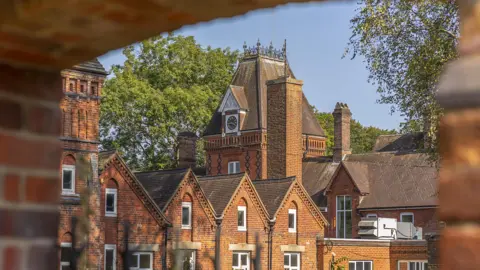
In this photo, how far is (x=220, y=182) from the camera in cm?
A: 3959

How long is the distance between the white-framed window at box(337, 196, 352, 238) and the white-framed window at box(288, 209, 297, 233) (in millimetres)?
9290

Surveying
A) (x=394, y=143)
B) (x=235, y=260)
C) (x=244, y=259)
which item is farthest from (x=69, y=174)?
(x=394, y=143)

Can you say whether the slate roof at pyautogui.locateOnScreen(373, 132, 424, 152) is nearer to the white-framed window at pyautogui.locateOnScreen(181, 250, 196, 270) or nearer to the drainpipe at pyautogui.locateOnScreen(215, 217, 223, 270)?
the drainpipe at pyautogui.locateOnScreen(215, 217, 223, 270)

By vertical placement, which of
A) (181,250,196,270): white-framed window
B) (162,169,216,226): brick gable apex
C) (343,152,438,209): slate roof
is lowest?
(181,250,196,270): white-framed window

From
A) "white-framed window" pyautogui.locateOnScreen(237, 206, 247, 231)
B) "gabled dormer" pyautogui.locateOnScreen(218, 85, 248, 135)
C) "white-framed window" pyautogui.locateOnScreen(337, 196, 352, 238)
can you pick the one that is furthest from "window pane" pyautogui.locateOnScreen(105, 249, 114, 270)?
"gabled dormer" pyautogui.locateOnScreen(218, 85, 248, 135)

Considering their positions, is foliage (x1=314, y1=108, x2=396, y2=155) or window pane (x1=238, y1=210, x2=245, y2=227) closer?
window pane (x1=238, y1=210, x2=245, y2=227)

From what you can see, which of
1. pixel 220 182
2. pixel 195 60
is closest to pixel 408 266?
pixel 220 182

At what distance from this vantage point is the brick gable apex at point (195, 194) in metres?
34.9

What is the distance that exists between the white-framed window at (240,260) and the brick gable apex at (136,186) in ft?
15.5

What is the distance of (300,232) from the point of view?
4034 cm

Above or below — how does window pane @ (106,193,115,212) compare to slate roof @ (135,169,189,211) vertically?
below

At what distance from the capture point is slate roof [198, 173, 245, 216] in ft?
123

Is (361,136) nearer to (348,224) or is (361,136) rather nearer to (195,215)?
(348,224)

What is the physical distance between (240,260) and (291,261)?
341cm
